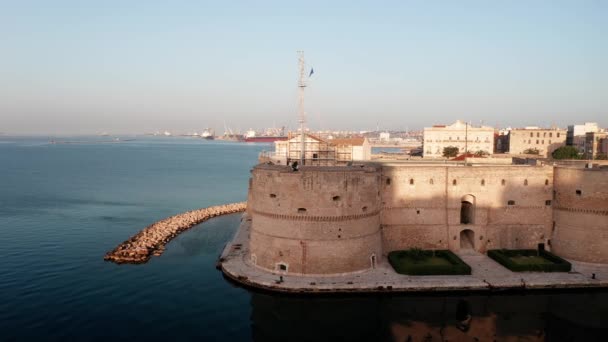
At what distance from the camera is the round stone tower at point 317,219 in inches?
950

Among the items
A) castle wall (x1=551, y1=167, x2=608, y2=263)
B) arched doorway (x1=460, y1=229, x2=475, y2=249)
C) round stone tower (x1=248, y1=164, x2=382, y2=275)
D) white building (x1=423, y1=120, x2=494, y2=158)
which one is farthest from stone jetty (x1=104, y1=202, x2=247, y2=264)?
white building (x1=423, y1=120, x2=494, y2=158)

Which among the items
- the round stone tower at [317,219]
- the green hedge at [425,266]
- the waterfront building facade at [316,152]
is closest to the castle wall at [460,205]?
the green hedge at [425,266]

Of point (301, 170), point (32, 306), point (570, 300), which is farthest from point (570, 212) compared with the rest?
point (32, 306)

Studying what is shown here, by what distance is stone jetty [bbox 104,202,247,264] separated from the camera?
1171 inches

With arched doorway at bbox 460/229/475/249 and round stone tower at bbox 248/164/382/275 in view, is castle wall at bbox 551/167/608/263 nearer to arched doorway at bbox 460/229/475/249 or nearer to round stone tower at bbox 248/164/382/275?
arched doorway at bbox 460/229/475/249

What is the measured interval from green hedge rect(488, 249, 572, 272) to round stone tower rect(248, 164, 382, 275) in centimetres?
820

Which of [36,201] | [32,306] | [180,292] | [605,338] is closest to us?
[605,338]

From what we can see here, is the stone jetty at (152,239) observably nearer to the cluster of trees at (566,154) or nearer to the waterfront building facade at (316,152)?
the waterfront building facade at (316,152)

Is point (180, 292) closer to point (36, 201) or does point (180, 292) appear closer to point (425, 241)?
point (425, 241)

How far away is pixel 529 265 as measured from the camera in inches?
980

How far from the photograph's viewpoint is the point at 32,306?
22.0 metres

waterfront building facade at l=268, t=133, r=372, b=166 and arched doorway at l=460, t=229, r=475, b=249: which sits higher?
waterfront building facade at l=268, t=133, r=372, b=166

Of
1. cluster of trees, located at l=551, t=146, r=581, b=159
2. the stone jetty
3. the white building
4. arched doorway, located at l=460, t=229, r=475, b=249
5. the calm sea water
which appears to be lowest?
the calm sea water

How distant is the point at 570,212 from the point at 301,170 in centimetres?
1747
